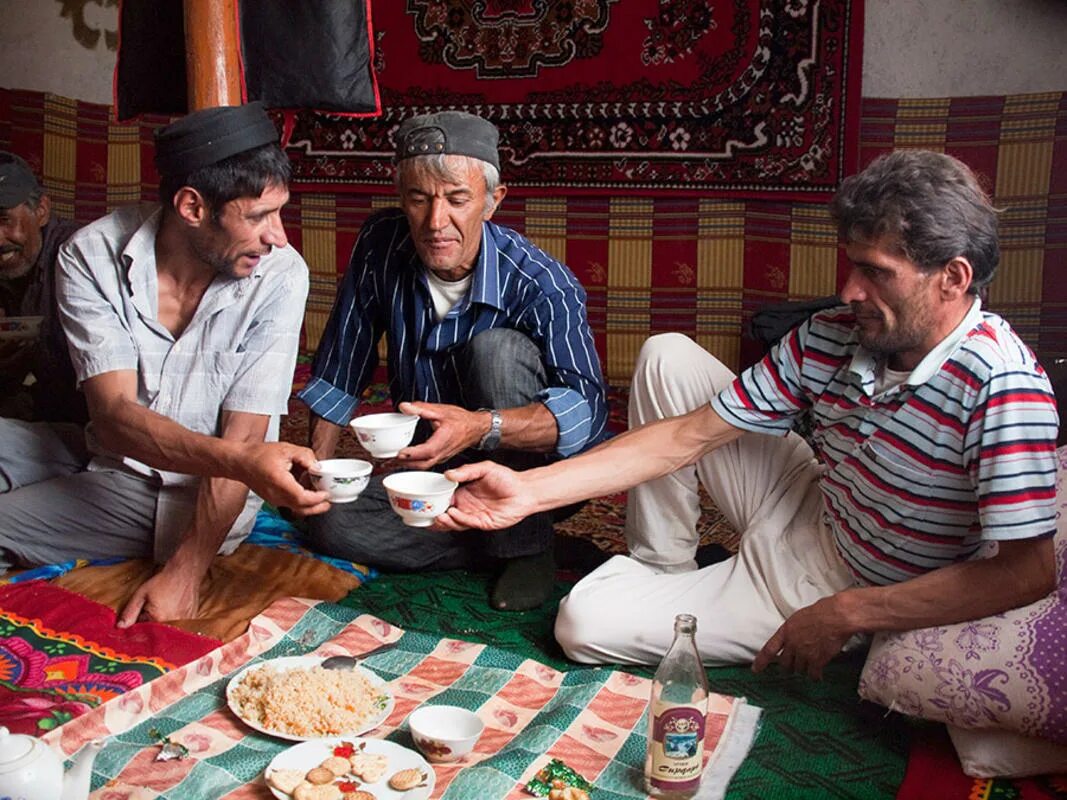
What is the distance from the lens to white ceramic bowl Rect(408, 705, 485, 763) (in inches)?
78.9

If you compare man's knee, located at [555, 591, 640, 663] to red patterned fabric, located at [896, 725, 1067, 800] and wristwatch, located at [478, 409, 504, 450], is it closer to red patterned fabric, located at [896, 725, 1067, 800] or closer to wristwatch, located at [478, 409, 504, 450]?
wristwatch, located at [478, 409, 504, 450]

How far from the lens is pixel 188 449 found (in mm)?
2508

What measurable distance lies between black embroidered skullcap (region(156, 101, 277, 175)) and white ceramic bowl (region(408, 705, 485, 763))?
53.2 inches

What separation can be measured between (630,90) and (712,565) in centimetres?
280

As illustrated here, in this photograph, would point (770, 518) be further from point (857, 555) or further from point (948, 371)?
point (948, 371)

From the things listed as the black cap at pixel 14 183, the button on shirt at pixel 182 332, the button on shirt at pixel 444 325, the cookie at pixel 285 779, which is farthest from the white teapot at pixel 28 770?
the black cap at pixel 14 183

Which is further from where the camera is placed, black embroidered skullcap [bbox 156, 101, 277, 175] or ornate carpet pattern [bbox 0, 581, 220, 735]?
black embroidered skullcap [bbox 156, 101, 277, 175]

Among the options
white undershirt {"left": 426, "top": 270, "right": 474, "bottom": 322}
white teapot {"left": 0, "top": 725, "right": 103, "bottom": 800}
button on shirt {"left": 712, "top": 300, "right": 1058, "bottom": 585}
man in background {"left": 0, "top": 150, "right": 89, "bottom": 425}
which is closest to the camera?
white teapot {"left": 0, "top": 725, "right": 103, "bottom": 800}

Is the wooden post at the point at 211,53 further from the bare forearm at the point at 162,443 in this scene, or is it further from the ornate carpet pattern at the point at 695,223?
the ornate carpet pattern at the point at 695,223

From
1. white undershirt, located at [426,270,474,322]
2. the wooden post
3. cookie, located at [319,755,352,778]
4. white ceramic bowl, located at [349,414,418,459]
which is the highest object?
the wooden post

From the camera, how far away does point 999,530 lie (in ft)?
6.35

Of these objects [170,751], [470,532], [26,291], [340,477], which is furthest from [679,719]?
[26,291]

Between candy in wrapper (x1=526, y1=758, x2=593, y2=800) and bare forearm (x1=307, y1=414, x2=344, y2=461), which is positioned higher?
bare forearm (x1=307, y1=414, x2=344, y2=461)

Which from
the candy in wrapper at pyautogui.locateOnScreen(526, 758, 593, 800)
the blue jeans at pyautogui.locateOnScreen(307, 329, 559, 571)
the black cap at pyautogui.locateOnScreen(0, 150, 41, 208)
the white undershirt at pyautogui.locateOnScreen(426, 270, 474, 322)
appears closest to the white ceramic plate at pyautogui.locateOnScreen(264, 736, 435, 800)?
the candy in wrapper at pyautogui.locateOnScreen(526, 758, 593, 800)
